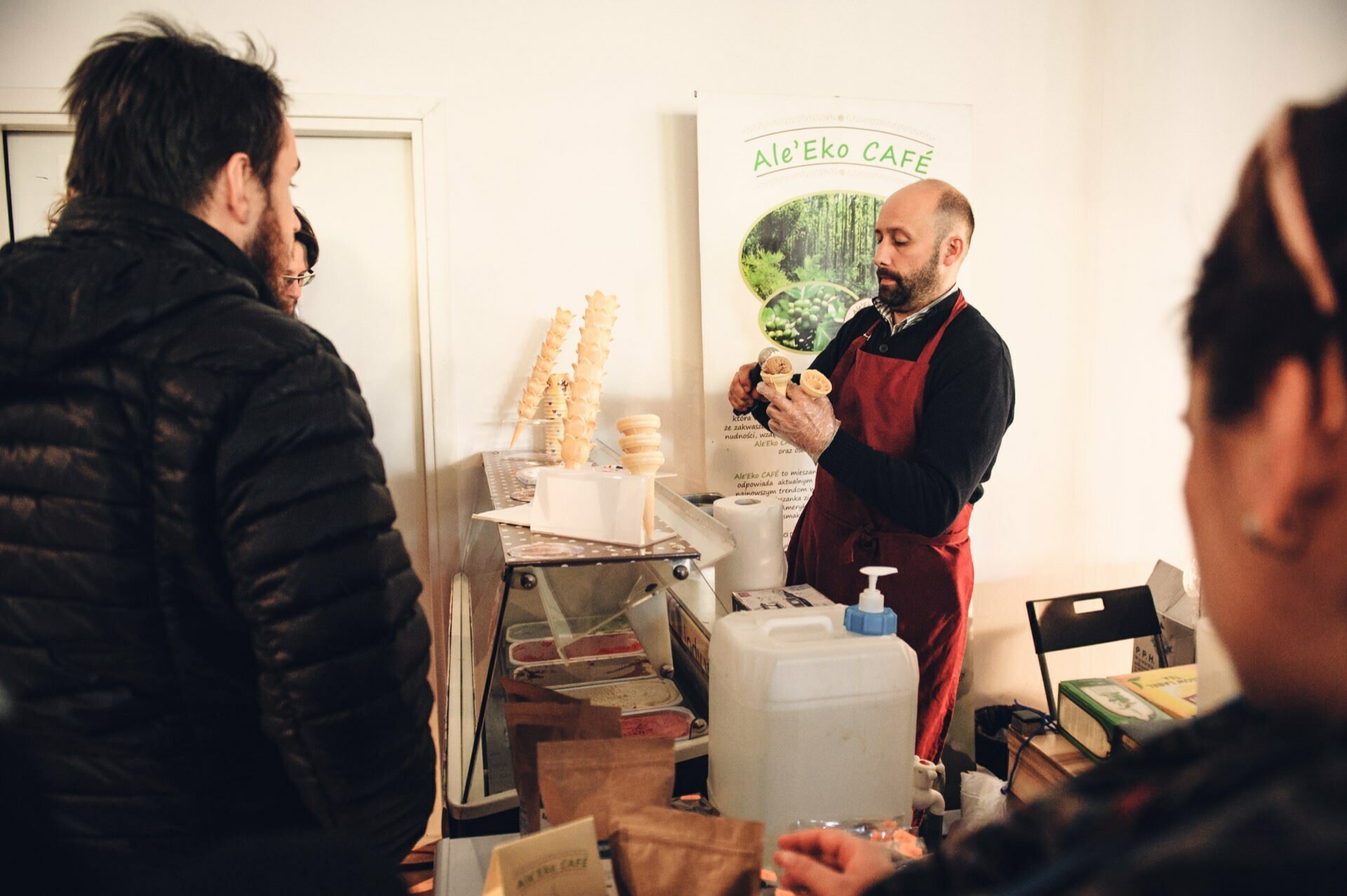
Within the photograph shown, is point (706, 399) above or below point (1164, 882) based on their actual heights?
above

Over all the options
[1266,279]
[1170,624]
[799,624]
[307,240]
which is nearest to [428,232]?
[307,240]

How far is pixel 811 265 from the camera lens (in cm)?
317

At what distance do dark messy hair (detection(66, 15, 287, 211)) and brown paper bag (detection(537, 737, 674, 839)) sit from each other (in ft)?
2.93

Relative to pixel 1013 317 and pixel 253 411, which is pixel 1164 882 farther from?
pixel 1013 317

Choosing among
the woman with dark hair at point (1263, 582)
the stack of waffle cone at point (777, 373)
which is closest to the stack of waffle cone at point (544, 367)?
the stack of waffle cone at point (777, 373)

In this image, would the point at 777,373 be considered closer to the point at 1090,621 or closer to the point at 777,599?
the point at 777,599

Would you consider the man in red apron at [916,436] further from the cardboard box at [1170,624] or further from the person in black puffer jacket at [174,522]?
the person in black puffer jacket at [174,522]

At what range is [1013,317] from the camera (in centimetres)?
345

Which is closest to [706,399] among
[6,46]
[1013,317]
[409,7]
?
[1013,317]

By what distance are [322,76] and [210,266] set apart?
6.85 ft

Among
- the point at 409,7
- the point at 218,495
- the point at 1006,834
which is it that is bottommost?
the point at 1006,834

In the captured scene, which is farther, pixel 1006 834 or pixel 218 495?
pixel 218 495

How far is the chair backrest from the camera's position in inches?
102

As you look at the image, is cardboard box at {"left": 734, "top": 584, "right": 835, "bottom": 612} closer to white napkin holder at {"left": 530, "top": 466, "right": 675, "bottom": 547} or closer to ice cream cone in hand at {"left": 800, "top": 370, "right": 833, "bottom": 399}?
white napkin holder at {"left": 530, "top": 466, "right": 675, "bottom": 547}
